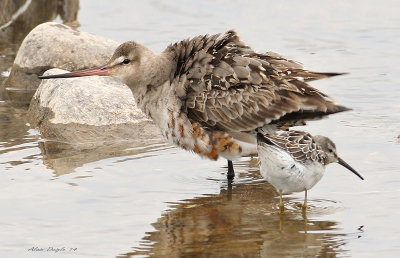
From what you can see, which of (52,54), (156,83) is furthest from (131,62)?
(52,54)

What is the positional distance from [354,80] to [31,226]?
22.3ft

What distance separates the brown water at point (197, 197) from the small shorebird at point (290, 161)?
347 millimetres

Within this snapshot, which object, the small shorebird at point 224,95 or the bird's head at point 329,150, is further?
the small shorebird at point 224,95

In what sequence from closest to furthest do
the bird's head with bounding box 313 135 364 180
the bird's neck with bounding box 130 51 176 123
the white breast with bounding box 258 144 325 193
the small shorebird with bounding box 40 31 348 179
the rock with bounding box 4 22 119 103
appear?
the white breast with bounding box 258 144 325 193
the bird's head with bounding box 313 135 364 180
the small shorebird with bounding box 40 31 348 179
the bird's neck with bounding box 130 51 176 123
the rock with bounding box 4 22 119 103

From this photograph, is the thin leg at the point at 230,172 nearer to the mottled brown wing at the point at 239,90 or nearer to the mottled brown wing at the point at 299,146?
the mottled brown wing at the point at 239,90

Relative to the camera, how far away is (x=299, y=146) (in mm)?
8266

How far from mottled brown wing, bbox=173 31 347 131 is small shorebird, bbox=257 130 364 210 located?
592 mm

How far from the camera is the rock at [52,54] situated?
508 inches

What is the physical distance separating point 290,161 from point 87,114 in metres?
3.85

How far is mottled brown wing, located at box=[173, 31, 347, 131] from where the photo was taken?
8906mm

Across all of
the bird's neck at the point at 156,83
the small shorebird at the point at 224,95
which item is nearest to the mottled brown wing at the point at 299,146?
the small shorebird at the point at 224,95

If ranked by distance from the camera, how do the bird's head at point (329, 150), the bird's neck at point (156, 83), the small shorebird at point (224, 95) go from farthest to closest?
the bird's neck at point (156, 83), the small shorebird at point (224, 95), the bird's head at point (329, 150)

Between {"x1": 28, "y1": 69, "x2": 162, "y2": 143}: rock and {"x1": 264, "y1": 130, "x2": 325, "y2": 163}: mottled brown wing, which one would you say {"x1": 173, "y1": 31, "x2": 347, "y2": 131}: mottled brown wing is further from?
{"x1": 28, "y1": 69, "x2": 162, "y2": 143}: rock

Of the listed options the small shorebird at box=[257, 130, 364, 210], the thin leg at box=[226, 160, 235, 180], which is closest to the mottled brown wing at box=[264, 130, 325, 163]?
the small shorebird at box=[257, 130, 364, 210]
